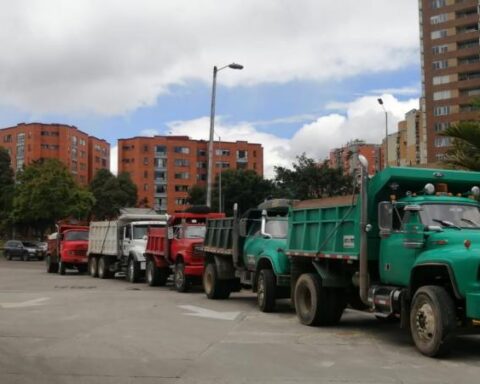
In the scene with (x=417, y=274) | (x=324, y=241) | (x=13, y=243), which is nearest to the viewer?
(x=417, y=274)

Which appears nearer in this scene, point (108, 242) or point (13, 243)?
point (108, 242)

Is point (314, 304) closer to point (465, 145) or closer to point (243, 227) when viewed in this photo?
point (243, 227)

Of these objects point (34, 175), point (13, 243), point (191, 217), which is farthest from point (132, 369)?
point (34, 175)

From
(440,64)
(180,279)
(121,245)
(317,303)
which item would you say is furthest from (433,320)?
(440,64)

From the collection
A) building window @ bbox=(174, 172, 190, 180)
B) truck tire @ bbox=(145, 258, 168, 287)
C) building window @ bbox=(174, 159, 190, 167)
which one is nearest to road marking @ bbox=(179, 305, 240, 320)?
truck tire @ bbox=(145, 258, 168, 287)

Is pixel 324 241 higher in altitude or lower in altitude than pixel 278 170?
lower

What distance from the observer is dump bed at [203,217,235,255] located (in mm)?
15961

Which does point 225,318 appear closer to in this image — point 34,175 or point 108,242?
point 108,242

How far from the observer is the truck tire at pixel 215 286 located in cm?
1675

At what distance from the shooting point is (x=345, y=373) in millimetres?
7598

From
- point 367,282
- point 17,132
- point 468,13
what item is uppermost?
point 468,13

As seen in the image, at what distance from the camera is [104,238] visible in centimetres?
2628

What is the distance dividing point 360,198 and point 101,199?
82.8m

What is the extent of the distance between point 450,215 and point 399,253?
0.96 meters
